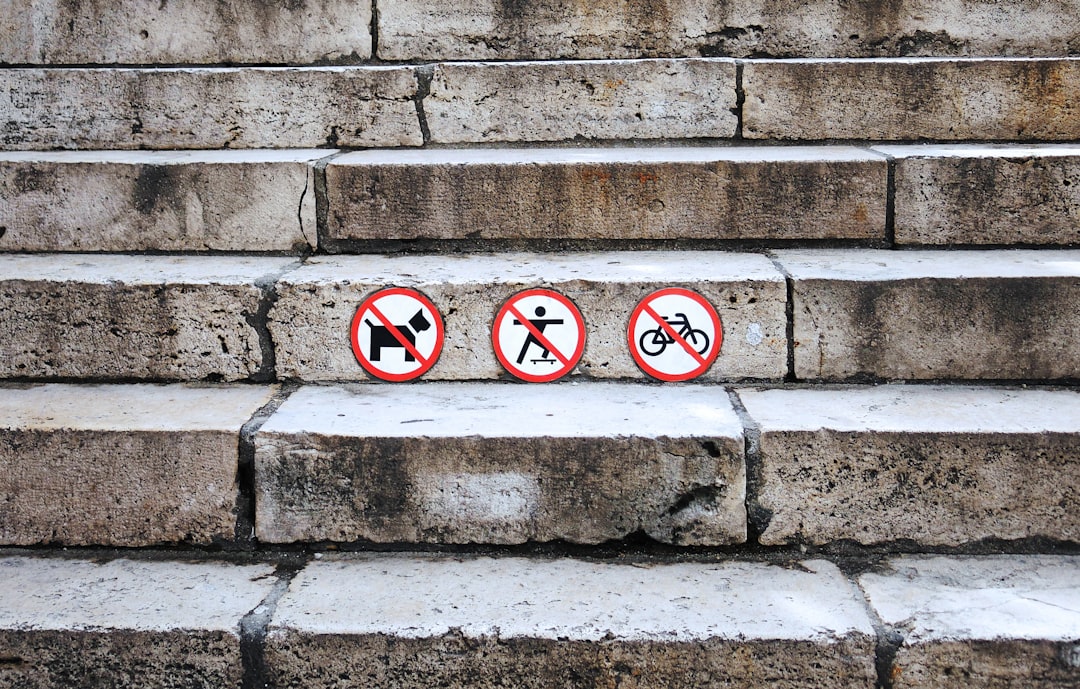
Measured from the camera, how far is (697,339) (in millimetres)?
2504

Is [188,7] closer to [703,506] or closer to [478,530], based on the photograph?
[478,530]

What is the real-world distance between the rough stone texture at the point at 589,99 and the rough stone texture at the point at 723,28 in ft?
0.93

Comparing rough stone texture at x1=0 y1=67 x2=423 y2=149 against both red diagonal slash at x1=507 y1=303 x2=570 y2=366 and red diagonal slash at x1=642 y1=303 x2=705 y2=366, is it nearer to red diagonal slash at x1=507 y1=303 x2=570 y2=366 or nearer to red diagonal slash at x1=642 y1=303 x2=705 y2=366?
red diagonal slash at x1=507 y1=303 x2=570 y2=366

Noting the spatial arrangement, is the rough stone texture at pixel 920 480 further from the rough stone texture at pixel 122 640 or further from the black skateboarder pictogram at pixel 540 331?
the rough stone texture at pixel 122 640

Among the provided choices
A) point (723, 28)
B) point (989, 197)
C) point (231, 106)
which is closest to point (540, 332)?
point (989, 197)

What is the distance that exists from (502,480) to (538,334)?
522 mm

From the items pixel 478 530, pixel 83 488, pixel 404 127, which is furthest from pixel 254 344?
pixel 404 127

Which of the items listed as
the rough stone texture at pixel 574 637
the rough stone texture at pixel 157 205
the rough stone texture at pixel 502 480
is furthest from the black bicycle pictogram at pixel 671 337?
the rough stone texture at pixel 157 205

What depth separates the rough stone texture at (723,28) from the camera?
345cm

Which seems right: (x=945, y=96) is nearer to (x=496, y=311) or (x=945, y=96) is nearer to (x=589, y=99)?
(x=589, y=99)

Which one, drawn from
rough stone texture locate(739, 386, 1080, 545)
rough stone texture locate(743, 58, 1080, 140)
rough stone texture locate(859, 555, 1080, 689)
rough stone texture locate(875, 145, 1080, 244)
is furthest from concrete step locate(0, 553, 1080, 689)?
rough stone texture locate(743, 58, 1080, 140)

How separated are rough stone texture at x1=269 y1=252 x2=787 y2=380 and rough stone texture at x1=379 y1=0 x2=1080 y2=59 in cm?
138

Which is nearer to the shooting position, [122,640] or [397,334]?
[122,640]

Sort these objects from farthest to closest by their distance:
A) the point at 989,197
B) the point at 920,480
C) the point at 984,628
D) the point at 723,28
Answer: the point at 723,28, the point at 989,197, the point at 920,480, the point at 984,628
